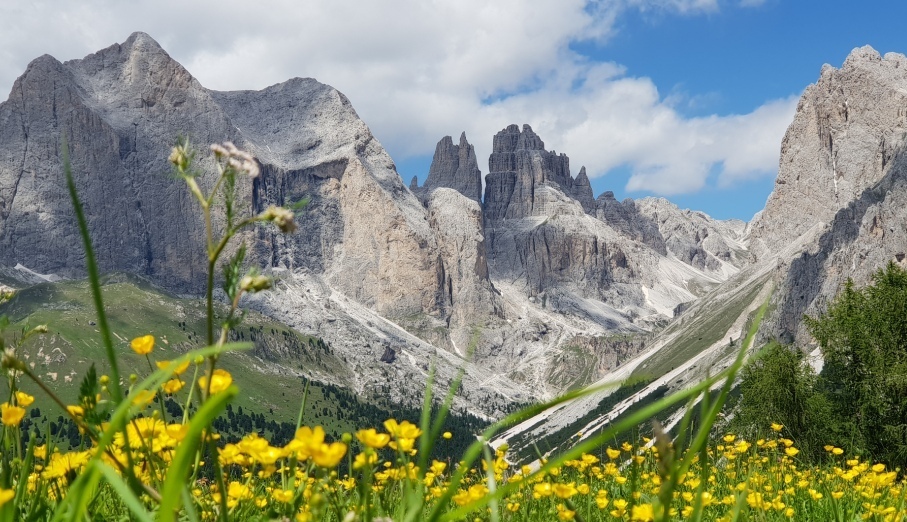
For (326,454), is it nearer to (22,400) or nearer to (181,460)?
(181,460)

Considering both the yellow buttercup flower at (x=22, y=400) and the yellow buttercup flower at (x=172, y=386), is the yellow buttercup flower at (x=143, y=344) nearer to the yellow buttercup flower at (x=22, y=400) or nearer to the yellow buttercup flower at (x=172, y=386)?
the yellow buttercup flower at (x=172, y=386)

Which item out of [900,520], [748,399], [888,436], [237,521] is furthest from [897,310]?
[237,521]

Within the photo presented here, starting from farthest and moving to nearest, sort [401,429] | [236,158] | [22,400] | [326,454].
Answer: [22,400]
[401,429]
[236,158]
[326,454]

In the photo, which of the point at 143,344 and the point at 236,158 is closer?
the point at 236,158

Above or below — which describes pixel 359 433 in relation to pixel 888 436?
above

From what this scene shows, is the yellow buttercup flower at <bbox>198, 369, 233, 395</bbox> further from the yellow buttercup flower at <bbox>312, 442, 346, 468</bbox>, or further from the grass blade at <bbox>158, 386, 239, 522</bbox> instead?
the grass blade at <bbox>158, 386, 239, 522</bbox>

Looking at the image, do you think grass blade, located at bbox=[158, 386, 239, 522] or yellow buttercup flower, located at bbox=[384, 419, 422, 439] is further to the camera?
yellow buttercup flower, located at bbox=[384, 419, 422, 439]

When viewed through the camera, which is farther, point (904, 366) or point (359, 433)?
point (904, 366)

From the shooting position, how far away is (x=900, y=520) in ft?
15.8

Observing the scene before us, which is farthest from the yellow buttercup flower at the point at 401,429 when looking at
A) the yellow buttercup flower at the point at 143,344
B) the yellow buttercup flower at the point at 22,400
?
the yellow buttercup flower at the point at 22,400

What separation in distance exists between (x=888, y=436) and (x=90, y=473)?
30857mm

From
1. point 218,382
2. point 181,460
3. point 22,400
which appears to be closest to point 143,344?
point 218,382

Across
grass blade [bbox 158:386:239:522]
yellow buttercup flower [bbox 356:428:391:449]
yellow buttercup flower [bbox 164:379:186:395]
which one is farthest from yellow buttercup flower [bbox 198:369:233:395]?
grass blade [bbox 158:386:239:522]

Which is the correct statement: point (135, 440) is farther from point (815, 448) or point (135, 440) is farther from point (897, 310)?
point (897, 310)
